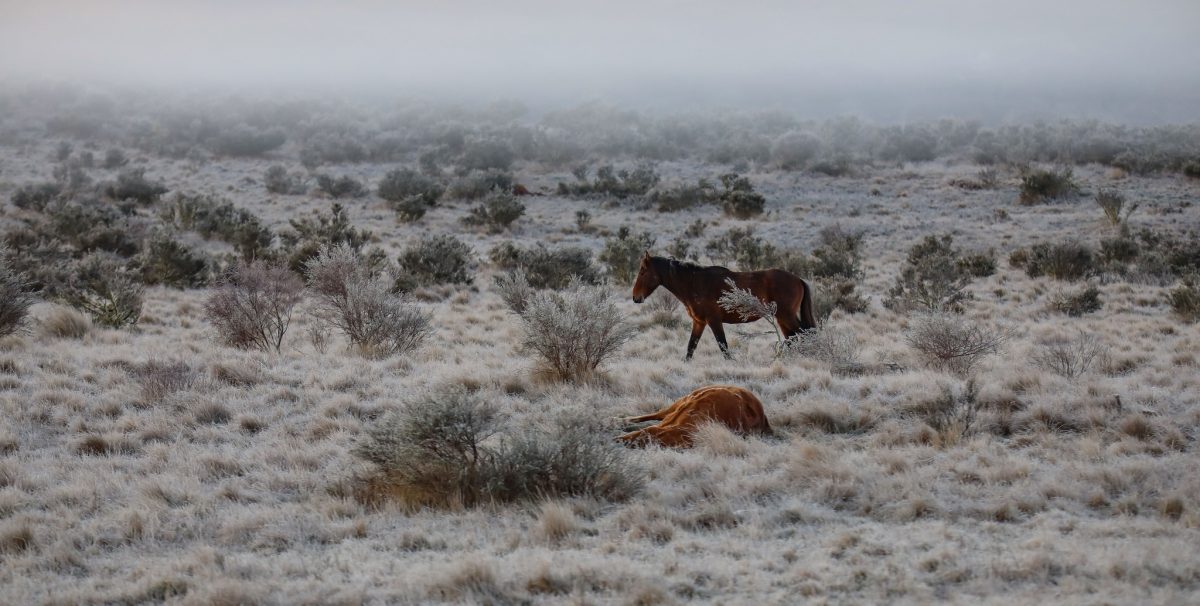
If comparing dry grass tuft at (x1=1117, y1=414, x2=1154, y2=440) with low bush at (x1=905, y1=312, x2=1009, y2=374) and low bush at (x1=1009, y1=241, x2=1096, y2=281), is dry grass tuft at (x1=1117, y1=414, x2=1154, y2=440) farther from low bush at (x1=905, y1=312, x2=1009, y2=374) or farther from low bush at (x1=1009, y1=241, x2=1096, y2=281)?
low bush at (x1=1009, y1=241, x2=1096, y2=281)

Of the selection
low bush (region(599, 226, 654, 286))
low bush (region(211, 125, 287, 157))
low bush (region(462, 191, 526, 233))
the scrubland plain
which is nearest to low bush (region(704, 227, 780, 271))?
low bush (region(599, 226, 654, 286))

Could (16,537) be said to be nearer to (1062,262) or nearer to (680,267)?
(680,267)

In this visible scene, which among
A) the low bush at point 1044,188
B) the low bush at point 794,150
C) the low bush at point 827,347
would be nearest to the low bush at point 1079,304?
the low bush at point 827,347

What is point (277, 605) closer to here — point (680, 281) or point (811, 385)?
point (811, 385)

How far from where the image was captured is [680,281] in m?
11.1

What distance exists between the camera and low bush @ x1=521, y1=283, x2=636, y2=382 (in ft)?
31.5

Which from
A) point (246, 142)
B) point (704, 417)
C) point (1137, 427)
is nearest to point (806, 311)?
point (704, 417)

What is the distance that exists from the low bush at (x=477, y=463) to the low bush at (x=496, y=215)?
1991cm

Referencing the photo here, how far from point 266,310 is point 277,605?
27.8 feet

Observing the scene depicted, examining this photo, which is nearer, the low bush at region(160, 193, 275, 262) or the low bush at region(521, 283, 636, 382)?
the low bush at region(521, 283, 636, 382)

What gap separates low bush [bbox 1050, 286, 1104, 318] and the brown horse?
21.9 feet

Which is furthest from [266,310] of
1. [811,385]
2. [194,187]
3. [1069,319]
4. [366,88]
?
[366,88]

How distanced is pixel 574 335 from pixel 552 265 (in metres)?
9.43

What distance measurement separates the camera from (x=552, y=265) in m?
18.9
